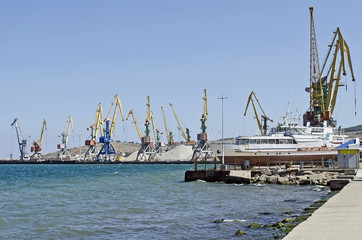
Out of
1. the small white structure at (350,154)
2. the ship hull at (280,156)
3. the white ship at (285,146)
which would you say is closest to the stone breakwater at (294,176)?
the small white structure at (350,154)

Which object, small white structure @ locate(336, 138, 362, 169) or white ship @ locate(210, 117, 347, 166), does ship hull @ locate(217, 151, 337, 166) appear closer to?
white ship @ locate(210, 117, 347, 166)

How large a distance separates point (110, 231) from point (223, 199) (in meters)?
14.4

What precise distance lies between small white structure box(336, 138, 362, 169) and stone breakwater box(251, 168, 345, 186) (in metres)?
1.47

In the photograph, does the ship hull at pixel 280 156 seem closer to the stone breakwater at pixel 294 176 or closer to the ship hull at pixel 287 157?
the ship hull at pixel 287 157

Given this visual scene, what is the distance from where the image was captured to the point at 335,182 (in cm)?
3369

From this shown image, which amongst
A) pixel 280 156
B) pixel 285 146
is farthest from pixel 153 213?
pixel 285 146

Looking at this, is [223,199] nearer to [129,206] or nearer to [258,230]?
[129,206]

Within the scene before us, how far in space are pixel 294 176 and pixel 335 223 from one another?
33.0 meters

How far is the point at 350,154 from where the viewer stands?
159 ft

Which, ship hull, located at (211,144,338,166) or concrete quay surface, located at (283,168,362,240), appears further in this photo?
ship hull, located at (211,144,338,166)

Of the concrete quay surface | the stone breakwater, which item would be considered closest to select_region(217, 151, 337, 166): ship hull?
the stone breakwater

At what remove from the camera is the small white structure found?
47719 millimetres

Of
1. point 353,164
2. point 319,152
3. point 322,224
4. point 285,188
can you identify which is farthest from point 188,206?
point 319,152

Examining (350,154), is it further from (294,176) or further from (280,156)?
(280,156)
